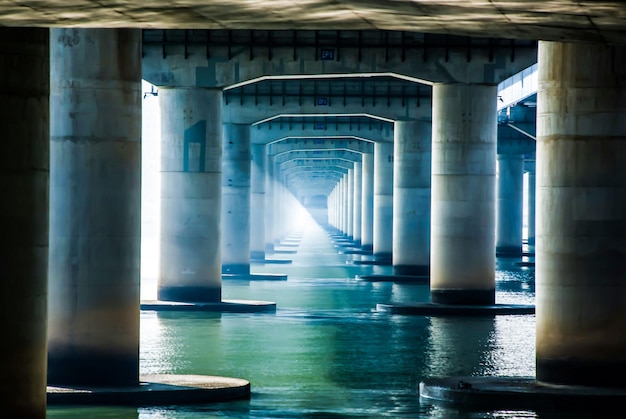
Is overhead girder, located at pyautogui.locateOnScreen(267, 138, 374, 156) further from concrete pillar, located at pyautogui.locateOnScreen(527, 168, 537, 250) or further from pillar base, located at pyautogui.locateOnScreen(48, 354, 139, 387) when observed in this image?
pillar base, located at pyautogui.locateOnScreen(48, 354, 139, 387)

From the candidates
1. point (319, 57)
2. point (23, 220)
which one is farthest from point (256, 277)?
point (23, 220)

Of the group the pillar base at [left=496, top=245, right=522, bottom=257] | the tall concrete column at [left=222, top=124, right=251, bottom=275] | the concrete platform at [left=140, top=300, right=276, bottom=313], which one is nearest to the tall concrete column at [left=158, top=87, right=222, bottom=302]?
the concrete platform at [left=140, top=300, right=276, bottom=313]

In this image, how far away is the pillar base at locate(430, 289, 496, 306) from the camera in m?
41.7

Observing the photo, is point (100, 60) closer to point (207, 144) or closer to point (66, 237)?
point (66, 237)

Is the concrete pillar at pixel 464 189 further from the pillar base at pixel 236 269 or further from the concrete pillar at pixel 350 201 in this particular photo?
the concrete pillar at pixel 350 201

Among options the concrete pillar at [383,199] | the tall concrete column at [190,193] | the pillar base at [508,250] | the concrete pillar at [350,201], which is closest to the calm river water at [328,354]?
the tall concrete column at [190,193]

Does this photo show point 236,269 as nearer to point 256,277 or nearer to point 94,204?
point 256,277

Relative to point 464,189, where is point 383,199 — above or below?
above

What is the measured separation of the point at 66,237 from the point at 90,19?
868cm

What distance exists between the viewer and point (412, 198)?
198 feet

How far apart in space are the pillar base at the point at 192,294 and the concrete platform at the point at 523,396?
1997cm

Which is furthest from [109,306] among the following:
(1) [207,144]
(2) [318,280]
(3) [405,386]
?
(2) [318,280]

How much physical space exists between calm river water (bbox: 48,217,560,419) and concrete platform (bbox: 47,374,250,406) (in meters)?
0.35

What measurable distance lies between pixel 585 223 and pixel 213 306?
20.7 metres
